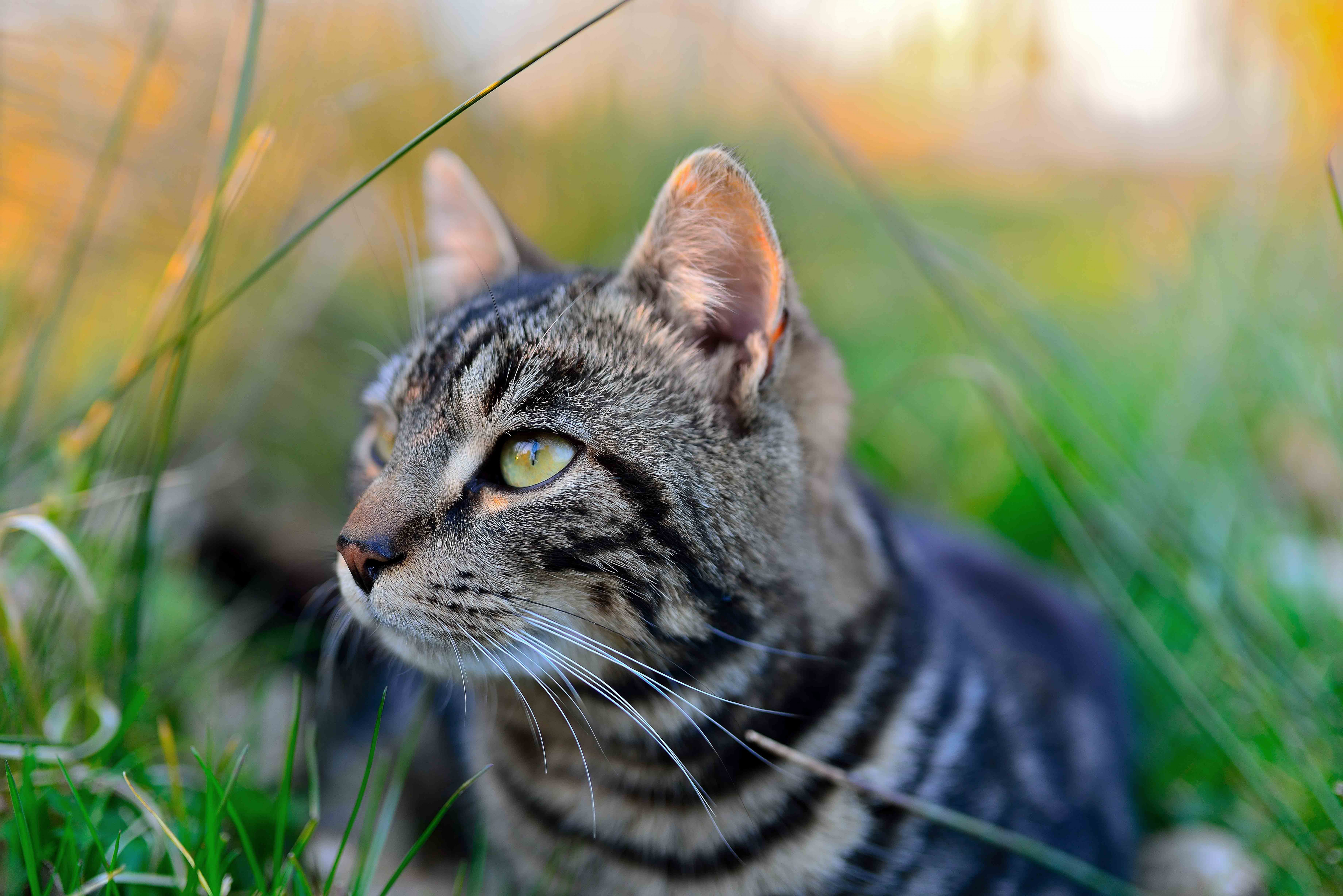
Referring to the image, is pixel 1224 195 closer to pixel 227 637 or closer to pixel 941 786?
pixel 941 786

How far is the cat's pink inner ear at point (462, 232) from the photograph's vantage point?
1.43 meters

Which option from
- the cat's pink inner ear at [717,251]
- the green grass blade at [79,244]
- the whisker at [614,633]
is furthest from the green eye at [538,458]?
the green grass blade at [79,244]

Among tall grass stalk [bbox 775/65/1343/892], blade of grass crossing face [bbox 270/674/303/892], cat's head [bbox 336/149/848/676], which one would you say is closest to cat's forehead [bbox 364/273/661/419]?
cat's head [bbox 336/149/848/676]

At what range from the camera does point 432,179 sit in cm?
145

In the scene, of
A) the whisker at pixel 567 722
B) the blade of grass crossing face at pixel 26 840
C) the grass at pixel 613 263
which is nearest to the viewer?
the blade of grass crossing face at pixel 26 840

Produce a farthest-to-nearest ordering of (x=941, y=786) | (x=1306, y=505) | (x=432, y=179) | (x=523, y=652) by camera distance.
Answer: (x=1306, y=505), (x=432, y=179), (x=941, y=786), (x=523, y=652)

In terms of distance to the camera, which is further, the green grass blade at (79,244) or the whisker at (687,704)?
the green grass blade at (79,244)

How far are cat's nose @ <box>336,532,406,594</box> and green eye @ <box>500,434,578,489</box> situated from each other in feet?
0.53

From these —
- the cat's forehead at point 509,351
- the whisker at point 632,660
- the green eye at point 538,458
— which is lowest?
the whisker at point 632,660

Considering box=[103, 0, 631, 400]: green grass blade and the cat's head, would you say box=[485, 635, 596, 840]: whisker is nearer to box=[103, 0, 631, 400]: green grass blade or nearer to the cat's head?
the cat's head

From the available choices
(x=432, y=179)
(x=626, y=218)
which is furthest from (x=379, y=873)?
(x=626, y=218)

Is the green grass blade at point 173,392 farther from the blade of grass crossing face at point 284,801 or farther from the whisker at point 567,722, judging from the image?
the whisker at point 567,722

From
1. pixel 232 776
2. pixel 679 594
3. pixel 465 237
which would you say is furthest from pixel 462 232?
pixel 232 776

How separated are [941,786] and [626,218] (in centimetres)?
222
